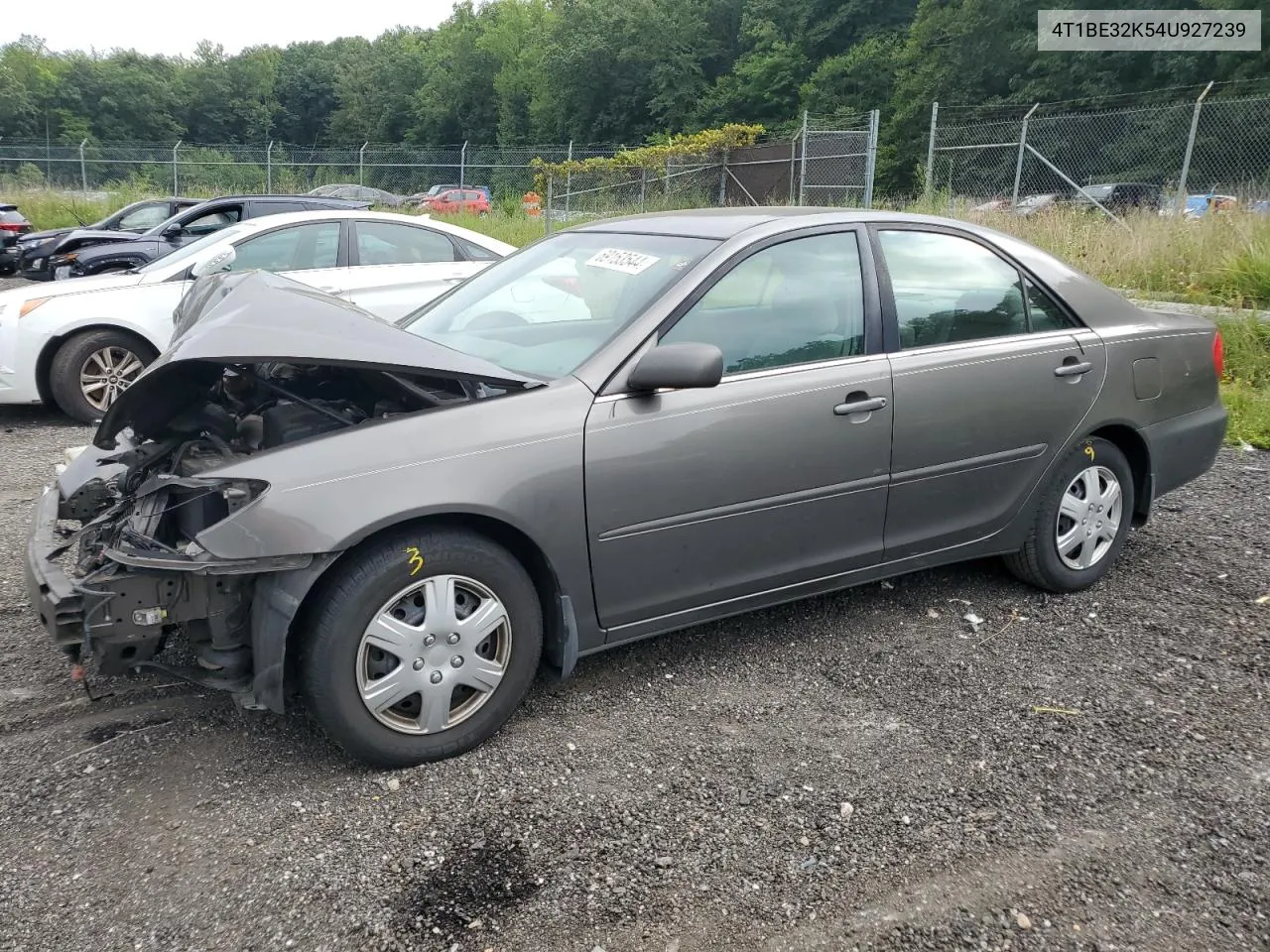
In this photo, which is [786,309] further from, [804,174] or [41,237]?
[41,237]

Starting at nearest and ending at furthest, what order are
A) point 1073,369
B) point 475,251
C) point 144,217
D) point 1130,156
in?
point 1073,369 < point 475,251 < point 144,217 < point 1130,156

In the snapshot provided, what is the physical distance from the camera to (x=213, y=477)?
2.70 metres

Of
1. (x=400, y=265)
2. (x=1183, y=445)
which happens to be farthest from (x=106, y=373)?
(x=1183, y=445)

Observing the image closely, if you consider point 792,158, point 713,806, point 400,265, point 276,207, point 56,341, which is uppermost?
point 792,158

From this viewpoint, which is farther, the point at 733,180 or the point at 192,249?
the point at 733,180

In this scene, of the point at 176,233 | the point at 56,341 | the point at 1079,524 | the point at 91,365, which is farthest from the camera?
the point at 176,233

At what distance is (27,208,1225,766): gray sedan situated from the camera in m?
2.74

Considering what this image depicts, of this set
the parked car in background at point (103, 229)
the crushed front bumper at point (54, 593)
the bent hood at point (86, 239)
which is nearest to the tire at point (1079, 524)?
the crushed front bumper at point (54, 593)

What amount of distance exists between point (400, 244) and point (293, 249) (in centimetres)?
80

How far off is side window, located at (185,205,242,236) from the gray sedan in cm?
740

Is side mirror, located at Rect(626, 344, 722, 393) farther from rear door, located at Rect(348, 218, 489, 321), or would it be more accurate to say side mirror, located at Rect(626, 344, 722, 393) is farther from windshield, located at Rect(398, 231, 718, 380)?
rear door, located at Rect(348, 218, 489, 321)

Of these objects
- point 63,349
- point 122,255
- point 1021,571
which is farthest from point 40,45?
point 1021,571

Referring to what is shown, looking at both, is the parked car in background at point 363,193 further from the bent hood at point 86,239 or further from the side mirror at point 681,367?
the side mirror at point 681,367

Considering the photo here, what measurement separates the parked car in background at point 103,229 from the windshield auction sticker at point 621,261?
41.9 ft
